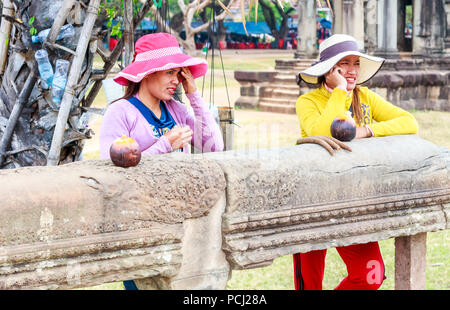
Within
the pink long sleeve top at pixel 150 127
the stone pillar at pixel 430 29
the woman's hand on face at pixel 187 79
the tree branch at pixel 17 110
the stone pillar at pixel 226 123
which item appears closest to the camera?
the pink long sleeve top at pixel 150 127

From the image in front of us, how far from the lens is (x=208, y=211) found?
2.34 metres

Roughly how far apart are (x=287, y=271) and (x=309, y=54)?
32.9ft

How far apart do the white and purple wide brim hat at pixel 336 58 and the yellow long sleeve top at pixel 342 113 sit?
11 centimetres

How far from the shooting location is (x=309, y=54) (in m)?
14.4

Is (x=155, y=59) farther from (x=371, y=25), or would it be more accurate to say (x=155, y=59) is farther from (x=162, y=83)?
(x=371, y=25)

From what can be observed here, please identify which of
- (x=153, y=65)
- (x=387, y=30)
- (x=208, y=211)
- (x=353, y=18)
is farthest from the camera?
(x=387, y=30)

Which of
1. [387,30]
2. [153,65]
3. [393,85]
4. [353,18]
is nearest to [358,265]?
[153,65]

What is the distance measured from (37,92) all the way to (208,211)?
1681 mm

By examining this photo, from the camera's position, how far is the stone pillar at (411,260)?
118 inches

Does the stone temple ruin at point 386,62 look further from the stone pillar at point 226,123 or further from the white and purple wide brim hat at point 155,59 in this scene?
the white and purple wide brim hat at point 155,59

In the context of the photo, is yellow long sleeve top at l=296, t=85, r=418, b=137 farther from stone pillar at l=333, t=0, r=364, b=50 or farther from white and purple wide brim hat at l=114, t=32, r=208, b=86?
stone pillar at l=333, t=0, r=364, b=50

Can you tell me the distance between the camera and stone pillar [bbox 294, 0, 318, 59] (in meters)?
14.4

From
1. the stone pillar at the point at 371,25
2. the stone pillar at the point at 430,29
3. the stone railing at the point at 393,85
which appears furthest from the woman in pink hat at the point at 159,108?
the stone pillar at the point at 430,29

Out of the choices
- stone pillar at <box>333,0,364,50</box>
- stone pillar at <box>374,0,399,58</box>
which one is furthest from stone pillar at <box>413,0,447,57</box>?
stone pillar at <box>333,0,364,50</box>
